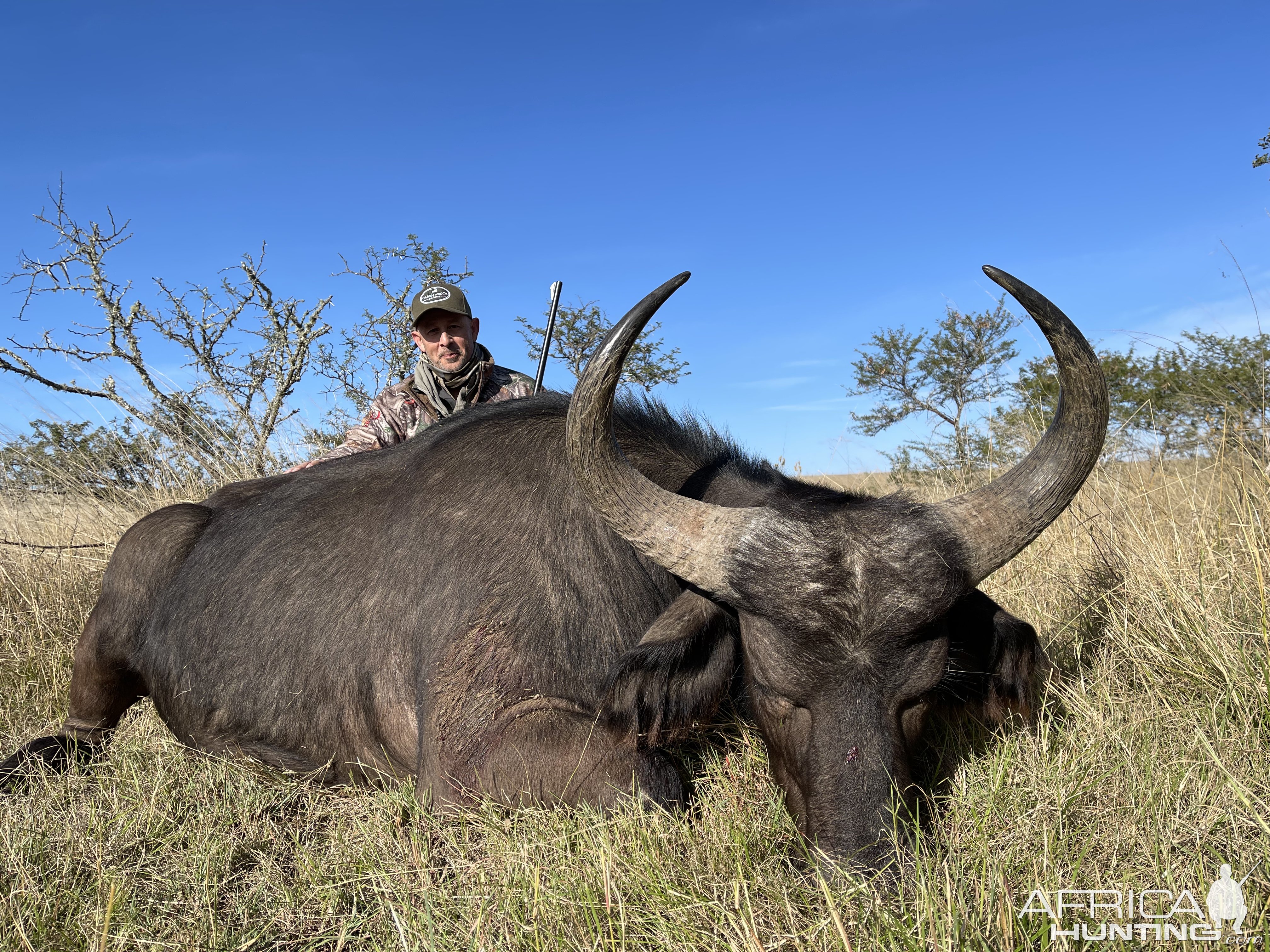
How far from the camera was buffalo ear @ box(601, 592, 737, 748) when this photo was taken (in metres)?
2.94

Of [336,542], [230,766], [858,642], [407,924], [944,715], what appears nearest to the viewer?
[407,924]

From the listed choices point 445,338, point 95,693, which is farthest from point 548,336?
point 95,693

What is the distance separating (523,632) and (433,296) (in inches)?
167

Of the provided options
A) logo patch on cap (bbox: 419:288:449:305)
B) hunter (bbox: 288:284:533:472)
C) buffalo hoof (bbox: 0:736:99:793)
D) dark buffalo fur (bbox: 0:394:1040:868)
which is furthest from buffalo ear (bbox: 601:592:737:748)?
logo patch on cap (bbox: 419:288:449:305)

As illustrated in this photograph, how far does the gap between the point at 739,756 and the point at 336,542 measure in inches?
87.3

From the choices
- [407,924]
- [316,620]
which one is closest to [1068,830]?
[407,924]

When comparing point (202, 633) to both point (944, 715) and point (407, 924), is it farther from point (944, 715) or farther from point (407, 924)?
point (944, 715)

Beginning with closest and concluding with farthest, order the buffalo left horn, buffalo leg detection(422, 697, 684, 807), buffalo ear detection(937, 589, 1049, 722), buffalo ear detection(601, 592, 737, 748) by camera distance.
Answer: the buffalo left horn → buffalo ear detection(601, 592, 737, 748) → buffalo leg detection(422, 697, 684, 807) → buffalo ear detection(937, 589, 1049, 722)

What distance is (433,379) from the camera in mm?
6875

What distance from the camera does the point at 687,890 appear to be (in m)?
2.42

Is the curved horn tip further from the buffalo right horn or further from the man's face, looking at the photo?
the man's face

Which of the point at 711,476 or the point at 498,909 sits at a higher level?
the point at 711,476

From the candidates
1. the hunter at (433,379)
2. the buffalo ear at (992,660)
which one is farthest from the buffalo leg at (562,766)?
the hunter at (433,379)

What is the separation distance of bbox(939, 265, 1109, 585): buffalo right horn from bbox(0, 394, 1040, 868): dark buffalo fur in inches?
5.9
